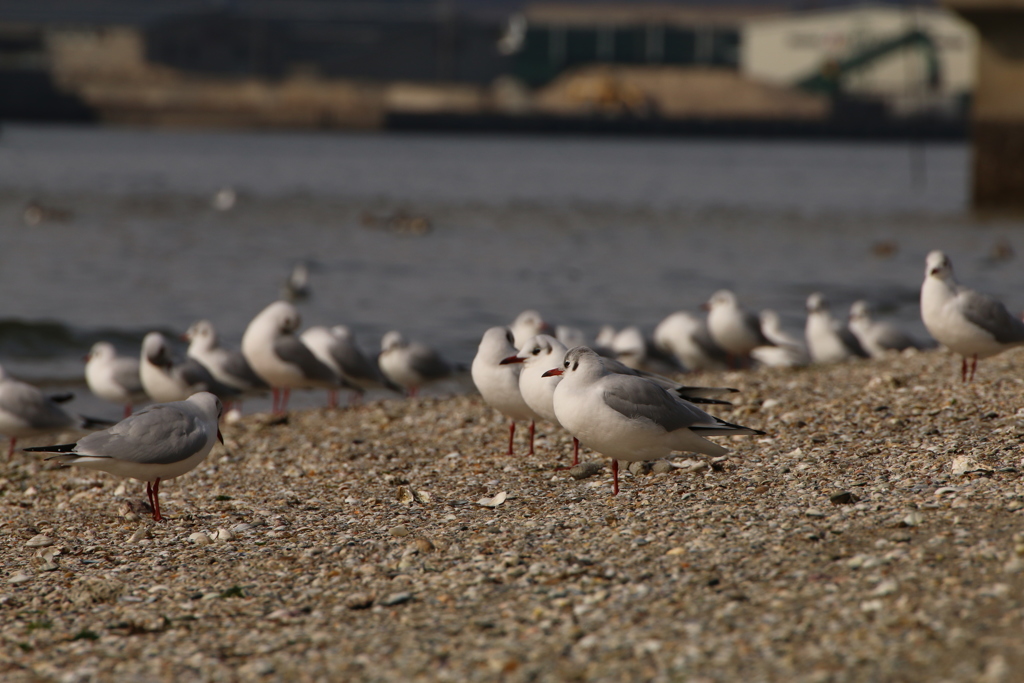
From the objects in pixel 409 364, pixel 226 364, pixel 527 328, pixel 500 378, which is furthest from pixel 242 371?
pixel 500 378

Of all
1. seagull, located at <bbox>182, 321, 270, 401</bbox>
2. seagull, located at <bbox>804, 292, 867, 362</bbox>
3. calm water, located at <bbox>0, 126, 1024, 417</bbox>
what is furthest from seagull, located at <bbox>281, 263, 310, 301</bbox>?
seagull, located at <bbox>804, 292, 867, 362</bbox>

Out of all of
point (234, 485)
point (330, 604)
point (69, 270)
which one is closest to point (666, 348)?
point (234, 485)

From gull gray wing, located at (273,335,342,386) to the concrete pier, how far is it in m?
21.2

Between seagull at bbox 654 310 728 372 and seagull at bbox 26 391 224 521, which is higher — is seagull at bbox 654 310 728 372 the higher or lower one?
the lower one

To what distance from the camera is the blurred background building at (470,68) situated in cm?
9644

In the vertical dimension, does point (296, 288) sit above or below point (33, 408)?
below

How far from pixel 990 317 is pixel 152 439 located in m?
5.56

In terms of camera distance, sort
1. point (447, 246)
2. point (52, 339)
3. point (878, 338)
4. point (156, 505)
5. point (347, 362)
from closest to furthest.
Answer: point (156, 505) → point (347, 362) → point (878, 338) → point (52, 339) → point (447, 246)

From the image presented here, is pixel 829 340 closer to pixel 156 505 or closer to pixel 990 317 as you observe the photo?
pixel 990 317

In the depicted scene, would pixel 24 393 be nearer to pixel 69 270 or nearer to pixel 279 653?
pixel 279 653

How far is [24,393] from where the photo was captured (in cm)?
891

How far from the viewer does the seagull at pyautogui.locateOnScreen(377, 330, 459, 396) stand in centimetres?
1162

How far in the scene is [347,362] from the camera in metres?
11.1

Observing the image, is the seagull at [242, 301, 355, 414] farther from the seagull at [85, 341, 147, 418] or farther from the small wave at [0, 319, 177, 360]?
the small wave at [0, 319, 177, 360]
